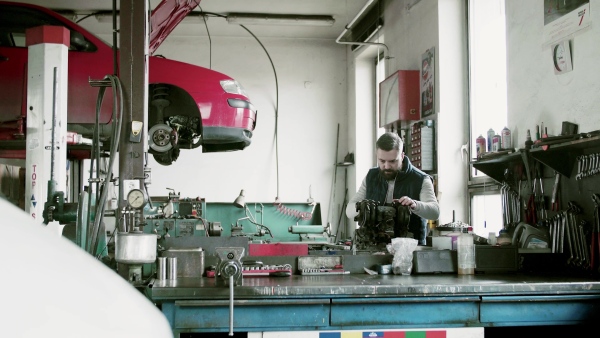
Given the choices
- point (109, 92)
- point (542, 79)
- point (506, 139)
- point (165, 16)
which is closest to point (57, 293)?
point (542, 79)

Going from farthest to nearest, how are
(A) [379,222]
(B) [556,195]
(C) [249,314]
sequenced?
1. (B) [556,195]
2. (A) [379,222]
3. (C) [249,314]

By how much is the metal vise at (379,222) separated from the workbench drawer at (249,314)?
0.75 m

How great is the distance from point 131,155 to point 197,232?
2118 millimetres

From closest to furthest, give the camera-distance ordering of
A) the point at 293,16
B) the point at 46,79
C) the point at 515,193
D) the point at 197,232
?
the point at 46,79 < the point at 515,193 < the point at 197,232 < the point at 293,16

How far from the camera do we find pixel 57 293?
0.46 m

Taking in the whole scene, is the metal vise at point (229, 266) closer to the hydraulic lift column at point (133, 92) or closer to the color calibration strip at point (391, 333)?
the color calibration strip at point (391, 333)

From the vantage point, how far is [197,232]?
4457 millimetres

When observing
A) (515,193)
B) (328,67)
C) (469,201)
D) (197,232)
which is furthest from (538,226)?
(328,67)

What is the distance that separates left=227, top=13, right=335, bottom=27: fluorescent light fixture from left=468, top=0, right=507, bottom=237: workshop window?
8.93 feet

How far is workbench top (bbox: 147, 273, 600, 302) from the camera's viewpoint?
2049 millimetres

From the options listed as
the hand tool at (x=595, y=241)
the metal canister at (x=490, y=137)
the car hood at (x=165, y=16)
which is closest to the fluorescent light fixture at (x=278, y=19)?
the car hood at (x=165, y=16)

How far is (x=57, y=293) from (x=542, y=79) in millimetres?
3410

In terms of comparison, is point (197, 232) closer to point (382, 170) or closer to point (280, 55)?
point (382, 170)

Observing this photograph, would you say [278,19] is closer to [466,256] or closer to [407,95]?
[407,95]
